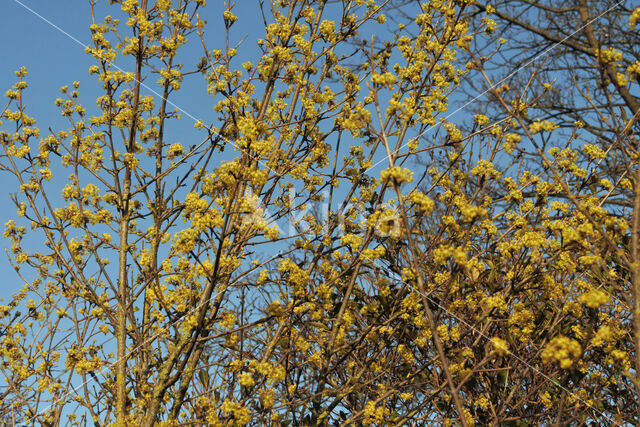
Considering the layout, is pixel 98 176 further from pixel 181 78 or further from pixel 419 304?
pixel 419 304

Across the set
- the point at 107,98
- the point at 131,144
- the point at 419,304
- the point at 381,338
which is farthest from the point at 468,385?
the point at 107,98

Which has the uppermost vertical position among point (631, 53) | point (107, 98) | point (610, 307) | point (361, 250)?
point (631, 53)

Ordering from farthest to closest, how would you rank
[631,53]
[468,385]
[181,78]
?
[631,53]
[181,78]
[468,385]

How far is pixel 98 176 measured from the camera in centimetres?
475

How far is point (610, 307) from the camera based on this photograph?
5090 millimetres

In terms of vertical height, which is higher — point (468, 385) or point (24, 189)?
point (24, 189)

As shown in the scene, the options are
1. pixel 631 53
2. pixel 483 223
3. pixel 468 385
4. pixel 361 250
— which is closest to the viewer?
pixel 361 250

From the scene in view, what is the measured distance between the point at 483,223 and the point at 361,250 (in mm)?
1091

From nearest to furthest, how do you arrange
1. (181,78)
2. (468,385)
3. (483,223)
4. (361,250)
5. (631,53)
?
(361,250) < (483,223) < (468,385) < (181,78) < (631,53)

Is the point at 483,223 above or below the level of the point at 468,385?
above

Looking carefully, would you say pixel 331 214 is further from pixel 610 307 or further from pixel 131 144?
pixel 610 307

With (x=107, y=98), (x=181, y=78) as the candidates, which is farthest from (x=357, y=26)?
(x=107, y=98)

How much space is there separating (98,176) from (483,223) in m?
2.96

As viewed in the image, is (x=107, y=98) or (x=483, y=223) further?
(x=107, y=98)
